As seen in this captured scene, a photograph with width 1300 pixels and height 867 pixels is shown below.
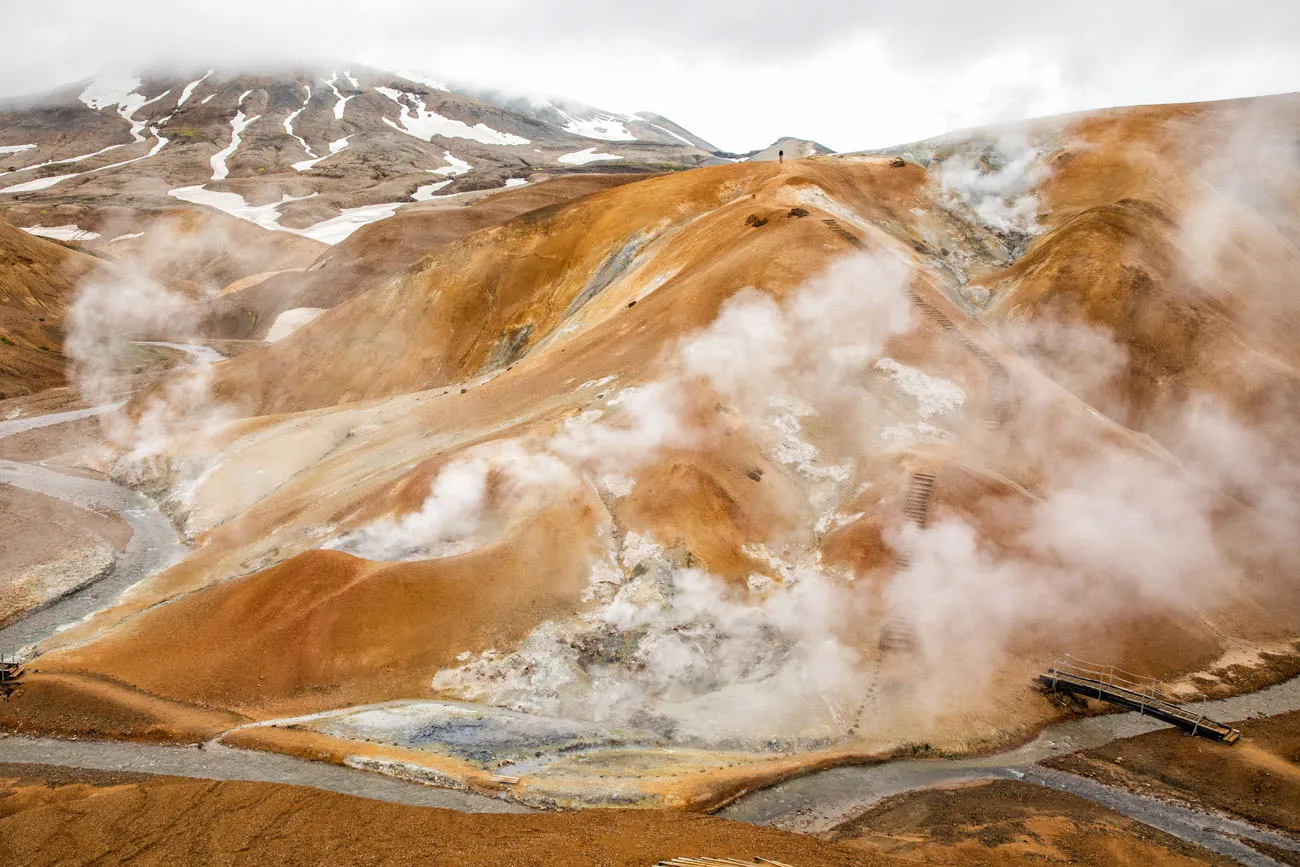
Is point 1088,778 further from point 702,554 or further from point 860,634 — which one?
point 702,554

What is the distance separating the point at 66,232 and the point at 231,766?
134 m

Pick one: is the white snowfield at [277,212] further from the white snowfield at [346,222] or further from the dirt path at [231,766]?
the dirt path at [231,766]

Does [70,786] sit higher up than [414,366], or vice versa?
[414,366]

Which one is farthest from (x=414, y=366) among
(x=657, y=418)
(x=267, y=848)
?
(x=267, y=848)

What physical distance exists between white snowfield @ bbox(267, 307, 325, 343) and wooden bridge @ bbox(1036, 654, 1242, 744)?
83057mm

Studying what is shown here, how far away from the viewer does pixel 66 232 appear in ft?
400

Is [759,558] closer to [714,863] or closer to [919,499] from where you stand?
[919,499]

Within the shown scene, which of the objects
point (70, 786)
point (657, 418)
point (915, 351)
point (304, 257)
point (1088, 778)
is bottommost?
point (1088, 778)

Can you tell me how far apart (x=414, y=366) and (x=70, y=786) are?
145 feet

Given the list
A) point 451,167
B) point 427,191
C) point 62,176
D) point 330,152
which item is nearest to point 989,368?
point 427,191

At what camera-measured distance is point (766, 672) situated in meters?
25.5

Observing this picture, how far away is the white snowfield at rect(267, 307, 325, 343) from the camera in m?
89.1

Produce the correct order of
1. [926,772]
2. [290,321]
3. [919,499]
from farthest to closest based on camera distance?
[290,321]
[919,499]
[926,772]

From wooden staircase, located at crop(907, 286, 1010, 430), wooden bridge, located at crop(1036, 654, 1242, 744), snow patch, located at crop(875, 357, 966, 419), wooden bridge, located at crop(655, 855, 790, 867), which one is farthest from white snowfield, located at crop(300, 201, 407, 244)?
wooden bridge, located at crop(655, 855, 790, 867)
